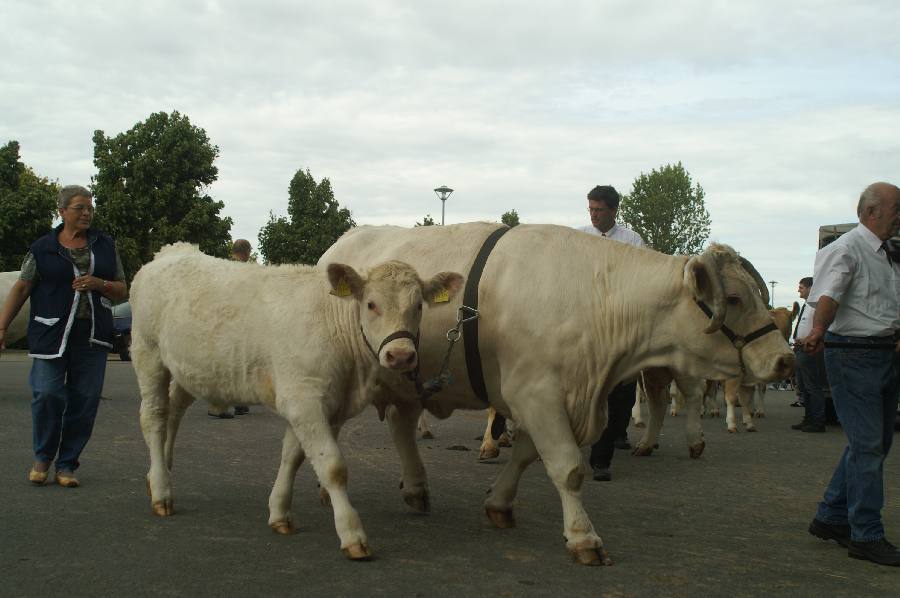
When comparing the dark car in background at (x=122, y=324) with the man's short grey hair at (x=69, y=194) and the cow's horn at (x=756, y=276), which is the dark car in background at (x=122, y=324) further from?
the cow's horn at (x=756, y=276)

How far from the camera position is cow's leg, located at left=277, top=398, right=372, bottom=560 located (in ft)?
16.5

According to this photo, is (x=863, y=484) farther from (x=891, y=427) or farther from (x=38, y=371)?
(x=38, y=371)

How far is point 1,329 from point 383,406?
10.6 feet

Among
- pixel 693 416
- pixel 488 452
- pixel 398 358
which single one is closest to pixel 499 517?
pixel 398 358

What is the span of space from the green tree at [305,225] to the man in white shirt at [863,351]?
46.3 metres

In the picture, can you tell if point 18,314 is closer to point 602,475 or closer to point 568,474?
point 602,475

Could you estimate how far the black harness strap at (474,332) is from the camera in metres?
5.87

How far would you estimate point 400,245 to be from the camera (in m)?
6.71

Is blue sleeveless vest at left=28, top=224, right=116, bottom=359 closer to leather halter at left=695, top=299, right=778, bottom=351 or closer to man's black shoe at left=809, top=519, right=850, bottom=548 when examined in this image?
leather halter at left=695, top=299, right=778, bottom=351

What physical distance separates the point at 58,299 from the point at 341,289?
3108 mm

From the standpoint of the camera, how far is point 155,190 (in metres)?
43.9

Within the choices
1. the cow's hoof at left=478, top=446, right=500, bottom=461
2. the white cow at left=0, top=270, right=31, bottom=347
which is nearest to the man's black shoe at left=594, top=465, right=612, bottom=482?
the cow's hoof at left=478, top=446, right=500, bottom=461

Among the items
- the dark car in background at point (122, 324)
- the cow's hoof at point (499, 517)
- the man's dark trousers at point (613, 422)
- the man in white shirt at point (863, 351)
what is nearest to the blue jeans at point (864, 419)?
the man in white shirt at point (863, 351)

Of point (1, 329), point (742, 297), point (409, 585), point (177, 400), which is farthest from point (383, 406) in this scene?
point (1, 329)
